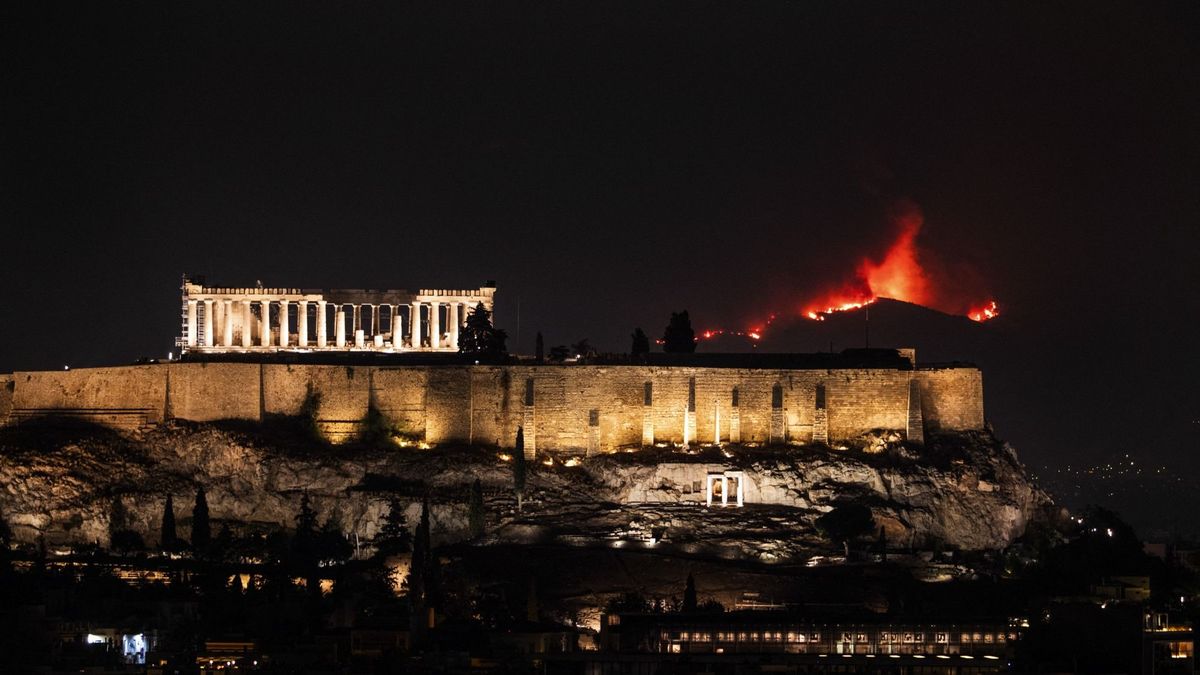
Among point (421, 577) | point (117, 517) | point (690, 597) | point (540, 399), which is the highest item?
point (540, 399)

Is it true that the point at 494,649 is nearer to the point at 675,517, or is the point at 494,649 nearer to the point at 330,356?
the point at 675,517

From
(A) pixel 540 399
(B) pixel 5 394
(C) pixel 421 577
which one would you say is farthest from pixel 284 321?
(C) pixel 421 577

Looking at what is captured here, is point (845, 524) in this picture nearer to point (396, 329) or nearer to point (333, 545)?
point (333, 545)

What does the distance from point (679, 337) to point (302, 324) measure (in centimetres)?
1455

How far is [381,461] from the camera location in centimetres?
10262

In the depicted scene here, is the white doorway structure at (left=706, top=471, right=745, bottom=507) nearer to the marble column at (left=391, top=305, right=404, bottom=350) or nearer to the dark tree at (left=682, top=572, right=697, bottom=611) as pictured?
the dark tree at (left=682, top=572, right=697, bottom=611)

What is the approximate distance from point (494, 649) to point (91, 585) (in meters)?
15.3

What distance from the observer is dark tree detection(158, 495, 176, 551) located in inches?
3797

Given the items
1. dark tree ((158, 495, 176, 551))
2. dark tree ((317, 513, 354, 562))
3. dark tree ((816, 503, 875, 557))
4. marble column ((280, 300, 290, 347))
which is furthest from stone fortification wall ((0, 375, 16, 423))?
dark tree ((816, 503, 875, 557))

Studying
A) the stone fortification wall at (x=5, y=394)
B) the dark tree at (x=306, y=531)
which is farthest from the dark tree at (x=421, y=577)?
the stone fortification wall at (x=5, y=394)

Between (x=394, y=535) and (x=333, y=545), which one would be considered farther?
(x=394, y=535)

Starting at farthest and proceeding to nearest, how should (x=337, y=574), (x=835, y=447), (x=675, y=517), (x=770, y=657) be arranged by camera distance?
(x=835, y=447), (x=675, y=517), (x=337, y=574), (x=770, y=657)

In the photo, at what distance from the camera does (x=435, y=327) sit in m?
115

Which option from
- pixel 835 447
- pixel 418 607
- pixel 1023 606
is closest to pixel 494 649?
pixel 418 607
